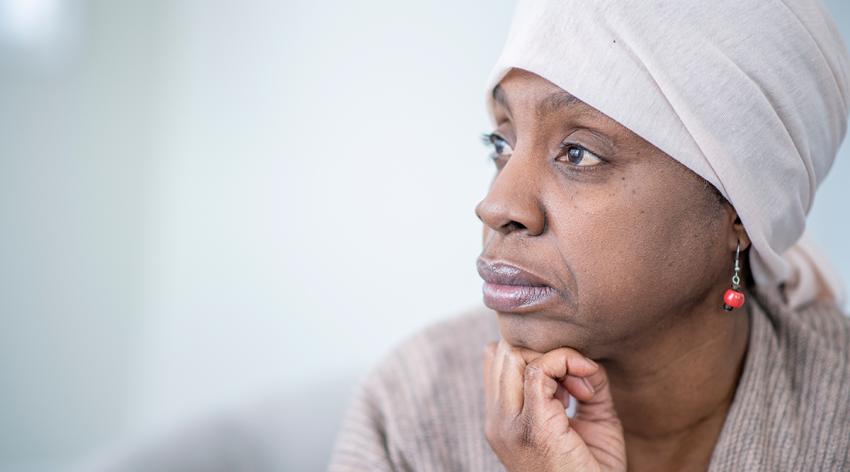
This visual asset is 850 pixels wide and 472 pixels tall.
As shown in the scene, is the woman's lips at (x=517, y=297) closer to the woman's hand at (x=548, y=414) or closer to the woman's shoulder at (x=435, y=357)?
the woman's hand at (x=548, y=414)

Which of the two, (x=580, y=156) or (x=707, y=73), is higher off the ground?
(x=707, y=73)

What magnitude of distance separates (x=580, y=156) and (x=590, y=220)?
5.3 inches

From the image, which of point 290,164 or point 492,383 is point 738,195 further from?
point 290,164

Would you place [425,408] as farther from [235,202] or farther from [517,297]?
[235,202]

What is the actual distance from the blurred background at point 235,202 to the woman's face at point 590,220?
1.80 m

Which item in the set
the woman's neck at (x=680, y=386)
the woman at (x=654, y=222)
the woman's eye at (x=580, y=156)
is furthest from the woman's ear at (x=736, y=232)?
the woman's eye at (x=580, y=156)

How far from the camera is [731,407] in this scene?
5.83ft

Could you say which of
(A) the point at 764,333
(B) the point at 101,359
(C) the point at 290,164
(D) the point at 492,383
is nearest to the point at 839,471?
(A) the point at 764,333

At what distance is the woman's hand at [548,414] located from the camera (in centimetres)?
155

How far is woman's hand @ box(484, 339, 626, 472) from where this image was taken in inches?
61.0

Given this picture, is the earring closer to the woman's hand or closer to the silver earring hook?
the silver earring hook

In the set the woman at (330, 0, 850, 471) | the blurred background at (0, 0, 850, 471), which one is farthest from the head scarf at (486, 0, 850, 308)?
the blurred background at (0, 0, 850, 471)

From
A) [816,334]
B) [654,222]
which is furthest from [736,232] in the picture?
[816,334]

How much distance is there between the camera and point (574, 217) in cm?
148
